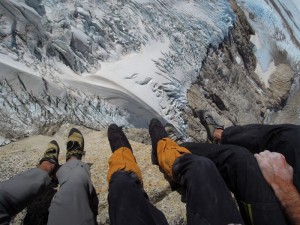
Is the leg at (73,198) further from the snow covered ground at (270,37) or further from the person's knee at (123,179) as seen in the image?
the snow covered ground at (270,37)

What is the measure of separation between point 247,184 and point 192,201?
362 mm

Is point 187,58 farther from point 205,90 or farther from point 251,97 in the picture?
point 251,97

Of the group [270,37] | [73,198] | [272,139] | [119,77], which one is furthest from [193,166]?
[270,37]

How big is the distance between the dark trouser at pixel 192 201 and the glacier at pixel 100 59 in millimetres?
1560

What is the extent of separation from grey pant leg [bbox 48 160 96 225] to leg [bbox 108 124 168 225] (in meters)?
0.19

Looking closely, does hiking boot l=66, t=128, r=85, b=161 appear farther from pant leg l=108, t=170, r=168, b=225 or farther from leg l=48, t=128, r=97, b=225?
pant leg l=108, t=170, r=168, b=225

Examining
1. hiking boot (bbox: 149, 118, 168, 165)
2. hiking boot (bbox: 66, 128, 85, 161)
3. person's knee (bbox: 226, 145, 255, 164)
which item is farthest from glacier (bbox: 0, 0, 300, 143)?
person's knee (bbox: 226, 145, 255, 164)

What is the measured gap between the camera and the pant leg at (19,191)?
209 centimetres

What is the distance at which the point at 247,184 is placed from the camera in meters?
2.18

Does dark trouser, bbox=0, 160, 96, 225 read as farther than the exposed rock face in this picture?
No

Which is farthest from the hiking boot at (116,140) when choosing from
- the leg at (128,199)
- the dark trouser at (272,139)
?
the dark trouser at (272,139)

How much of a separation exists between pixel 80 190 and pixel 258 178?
3.56ft

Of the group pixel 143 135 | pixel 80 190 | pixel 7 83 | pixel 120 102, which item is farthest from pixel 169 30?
pixel 80 190

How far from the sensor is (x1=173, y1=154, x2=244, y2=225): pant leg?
1957 mm
